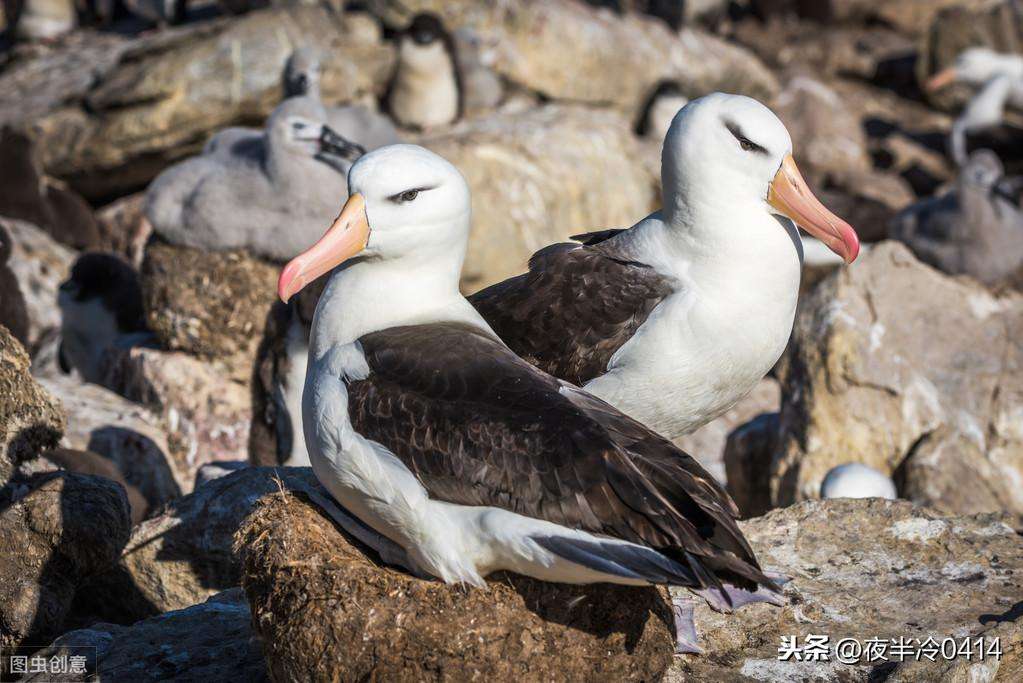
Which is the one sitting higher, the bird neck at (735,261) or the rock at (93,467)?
the bird neck at (735,261)

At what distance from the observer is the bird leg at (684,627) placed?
427 cm

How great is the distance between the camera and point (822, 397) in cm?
755

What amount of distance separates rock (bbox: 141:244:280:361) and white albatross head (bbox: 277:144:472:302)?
3.67 meters

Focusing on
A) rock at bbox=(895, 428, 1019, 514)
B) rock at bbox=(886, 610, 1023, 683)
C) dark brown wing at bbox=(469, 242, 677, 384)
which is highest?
dark brown wing at bbox=(469, 242, 677, 384)

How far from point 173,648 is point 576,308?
1.89 metres

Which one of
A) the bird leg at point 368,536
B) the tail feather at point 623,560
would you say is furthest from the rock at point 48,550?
the tail feather at point 623,560

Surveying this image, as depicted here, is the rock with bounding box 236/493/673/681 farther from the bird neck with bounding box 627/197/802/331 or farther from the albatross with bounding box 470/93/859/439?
the bird neck with bounding box 627/197/802/331

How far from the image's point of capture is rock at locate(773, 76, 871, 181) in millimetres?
18672

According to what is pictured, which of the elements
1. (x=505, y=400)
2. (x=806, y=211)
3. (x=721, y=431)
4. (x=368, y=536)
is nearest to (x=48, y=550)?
(x=368, y=536)

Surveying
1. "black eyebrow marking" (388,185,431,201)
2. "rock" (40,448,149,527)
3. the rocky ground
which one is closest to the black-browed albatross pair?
"black eyebrow marking" (388,185,431,201)

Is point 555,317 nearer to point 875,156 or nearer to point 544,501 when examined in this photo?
point 544,501

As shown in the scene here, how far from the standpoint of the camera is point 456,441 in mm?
3691

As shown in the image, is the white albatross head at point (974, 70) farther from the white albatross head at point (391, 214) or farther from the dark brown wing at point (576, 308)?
the white albatross head at point (391, 214)

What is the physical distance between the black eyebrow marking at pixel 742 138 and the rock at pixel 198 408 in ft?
13.5
